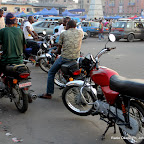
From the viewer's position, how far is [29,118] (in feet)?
16.6

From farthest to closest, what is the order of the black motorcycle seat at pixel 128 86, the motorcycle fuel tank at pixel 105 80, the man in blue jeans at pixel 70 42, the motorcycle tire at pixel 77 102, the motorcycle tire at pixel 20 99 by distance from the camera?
the man in blue jeans at pixel 70 42, the motorcycle tire at pixel 20 99, the motorcycle tire at pixel 77 102, the motorcycle fuel tank at pixel 105 80, the black motorcycle seat at pixel 128 86

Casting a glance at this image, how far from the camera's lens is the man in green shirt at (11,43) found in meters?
5.27

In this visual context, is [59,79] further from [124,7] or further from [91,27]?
[124,7]

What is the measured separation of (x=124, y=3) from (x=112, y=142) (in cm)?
10564

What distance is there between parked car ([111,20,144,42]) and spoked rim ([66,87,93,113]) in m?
18.2

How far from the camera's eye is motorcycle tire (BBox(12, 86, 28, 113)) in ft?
16.7

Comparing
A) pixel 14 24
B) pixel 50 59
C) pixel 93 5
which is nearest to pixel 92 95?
pixel 14 24

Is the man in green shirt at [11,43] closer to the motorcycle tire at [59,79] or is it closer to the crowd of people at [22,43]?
the crowd of people at [22,43]

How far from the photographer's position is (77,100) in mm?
5059

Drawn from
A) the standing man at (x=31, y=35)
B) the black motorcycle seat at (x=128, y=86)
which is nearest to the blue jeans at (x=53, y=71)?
the black motorcycle seat at (x=128, y=86)

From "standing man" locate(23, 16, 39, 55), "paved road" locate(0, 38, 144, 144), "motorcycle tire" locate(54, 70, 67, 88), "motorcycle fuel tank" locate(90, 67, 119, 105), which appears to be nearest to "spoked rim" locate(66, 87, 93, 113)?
"paved road" locate(0, 38, 144, 144)

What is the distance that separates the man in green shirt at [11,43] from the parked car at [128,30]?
18.1 m

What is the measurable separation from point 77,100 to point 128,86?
162 centimetres

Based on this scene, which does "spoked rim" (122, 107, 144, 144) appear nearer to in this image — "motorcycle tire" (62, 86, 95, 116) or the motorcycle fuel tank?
the motorcycle fuel tank
